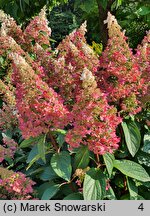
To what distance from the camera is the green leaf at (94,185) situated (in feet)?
6.36

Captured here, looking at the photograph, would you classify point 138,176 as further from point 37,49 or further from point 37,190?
point 37,49

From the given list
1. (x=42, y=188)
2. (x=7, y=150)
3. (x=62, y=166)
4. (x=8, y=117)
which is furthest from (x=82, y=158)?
(x=8, y=117)

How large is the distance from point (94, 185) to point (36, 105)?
1.57ft

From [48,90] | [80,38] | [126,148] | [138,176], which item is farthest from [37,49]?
[138,176]

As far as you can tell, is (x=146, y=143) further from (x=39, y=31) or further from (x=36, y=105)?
(x=39, y=31)

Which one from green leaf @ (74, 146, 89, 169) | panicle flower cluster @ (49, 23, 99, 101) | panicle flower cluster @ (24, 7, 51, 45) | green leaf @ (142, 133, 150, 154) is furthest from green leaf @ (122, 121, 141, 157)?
panicle flower cluster @ (24, 7, 51, 45)

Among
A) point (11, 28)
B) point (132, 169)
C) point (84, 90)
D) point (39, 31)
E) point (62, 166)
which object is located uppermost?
point (11, 28)

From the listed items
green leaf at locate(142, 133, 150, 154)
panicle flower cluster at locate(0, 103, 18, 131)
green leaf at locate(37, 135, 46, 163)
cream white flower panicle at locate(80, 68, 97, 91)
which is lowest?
green leaf at locate(142, 133, 150, 154)

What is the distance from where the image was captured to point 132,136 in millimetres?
2100

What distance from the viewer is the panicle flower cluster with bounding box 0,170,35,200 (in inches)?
75.7

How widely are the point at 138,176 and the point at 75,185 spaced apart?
34 cm

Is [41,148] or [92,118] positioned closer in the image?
[92,118]

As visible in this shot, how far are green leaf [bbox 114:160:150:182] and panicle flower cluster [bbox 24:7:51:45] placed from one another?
1.27 metres

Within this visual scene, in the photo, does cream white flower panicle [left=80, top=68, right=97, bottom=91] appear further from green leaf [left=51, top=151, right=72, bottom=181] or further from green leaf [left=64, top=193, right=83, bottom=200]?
green leaf [left=64, top=193, right=83, bottom=200]
